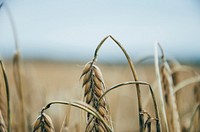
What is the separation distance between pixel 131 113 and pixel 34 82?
920 millimetres

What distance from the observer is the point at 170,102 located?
850 mm

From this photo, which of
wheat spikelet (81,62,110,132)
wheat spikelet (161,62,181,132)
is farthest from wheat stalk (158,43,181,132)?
wheat spikelet (81,62,110,132)

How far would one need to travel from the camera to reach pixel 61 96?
196 centimetres

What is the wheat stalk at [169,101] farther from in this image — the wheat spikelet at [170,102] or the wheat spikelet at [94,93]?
the wheat spikelet at [94,93]

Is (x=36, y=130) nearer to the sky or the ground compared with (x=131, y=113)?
nearer to the sky

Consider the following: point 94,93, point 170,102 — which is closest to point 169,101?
point 170,102

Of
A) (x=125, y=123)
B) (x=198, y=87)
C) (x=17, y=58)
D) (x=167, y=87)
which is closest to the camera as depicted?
(x=167, y=87)

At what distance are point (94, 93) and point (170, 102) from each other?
29 cm

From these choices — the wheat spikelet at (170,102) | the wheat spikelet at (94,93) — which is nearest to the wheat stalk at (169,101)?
the wheat spikelet at (170,102)

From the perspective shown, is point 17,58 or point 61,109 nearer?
point 17,58

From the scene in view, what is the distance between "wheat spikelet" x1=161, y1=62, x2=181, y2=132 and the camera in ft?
2.69

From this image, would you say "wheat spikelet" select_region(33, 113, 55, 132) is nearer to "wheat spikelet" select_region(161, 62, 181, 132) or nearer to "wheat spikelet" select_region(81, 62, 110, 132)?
"wheat spikelet" select_region(81, 62, 110, 132)

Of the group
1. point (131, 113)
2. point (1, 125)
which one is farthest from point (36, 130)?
point (131, 113)

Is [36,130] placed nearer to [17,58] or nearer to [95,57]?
[95,57]
